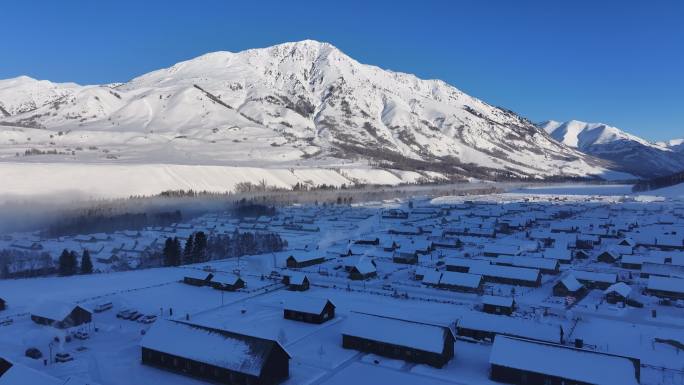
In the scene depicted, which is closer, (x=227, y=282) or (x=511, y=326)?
(x=511, y=326)

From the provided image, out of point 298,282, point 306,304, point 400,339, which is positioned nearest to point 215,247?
point 298,282

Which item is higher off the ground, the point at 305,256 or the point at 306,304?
the point at 305,256

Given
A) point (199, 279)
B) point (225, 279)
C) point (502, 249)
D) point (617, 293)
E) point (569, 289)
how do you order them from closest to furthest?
1. point (617, 293)
2. point (569, 289)
3. point (225, 279)
4. point (199, 279)
5. point (502, 249)

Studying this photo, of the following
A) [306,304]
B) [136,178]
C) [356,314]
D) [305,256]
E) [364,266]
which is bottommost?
[306,304]

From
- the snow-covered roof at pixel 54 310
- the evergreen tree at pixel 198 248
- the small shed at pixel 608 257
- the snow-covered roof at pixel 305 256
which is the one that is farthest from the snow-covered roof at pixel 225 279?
the small shed at pixel 608 257

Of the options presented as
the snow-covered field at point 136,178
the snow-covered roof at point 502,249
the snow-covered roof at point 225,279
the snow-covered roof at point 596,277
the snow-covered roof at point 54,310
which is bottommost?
the snow-covered roof at point 54,310

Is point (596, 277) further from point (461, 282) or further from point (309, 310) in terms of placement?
point (309, 310)

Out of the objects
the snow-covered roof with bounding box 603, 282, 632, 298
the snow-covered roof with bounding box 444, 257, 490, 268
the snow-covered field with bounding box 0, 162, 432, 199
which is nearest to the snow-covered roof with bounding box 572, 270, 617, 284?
the snow-covered roof with bounding box 603, 282, 632, 298

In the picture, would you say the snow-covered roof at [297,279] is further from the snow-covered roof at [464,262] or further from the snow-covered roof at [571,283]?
the snow-covered roof at [571,283]
